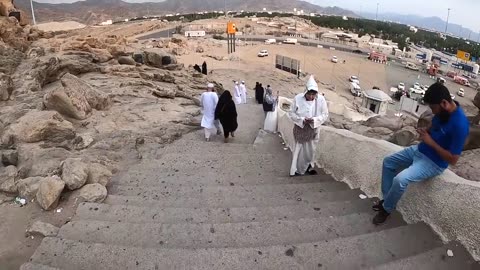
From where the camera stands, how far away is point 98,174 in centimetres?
494

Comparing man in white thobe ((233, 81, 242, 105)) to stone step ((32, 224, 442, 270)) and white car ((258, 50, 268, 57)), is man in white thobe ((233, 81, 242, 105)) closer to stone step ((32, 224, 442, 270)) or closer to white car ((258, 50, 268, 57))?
stone step ((32, 224, 442, 270))

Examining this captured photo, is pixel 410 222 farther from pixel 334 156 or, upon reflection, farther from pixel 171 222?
pixel 171 222

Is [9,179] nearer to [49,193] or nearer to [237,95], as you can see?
[49,193]

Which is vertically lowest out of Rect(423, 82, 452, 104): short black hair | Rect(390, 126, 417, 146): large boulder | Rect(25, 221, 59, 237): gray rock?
Rect(25, 221, 59, 237): gray rock

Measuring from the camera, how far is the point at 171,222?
12.5ft

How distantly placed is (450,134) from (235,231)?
224cm

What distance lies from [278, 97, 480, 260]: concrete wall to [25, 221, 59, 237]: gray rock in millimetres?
3646

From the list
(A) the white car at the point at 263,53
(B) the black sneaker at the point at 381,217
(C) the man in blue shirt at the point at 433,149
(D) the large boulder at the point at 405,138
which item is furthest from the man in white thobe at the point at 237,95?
(A) the white car at the point at 263,53

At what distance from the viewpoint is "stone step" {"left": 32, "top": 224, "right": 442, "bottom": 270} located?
3018 mm

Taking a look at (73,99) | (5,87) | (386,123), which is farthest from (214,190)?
(5,87)

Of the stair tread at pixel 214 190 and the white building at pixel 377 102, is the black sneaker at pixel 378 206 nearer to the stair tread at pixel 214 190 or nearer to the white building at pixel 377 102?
the stair tread at pixel 214 190

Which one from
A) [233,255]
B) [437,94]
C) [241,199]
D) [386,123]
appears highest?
[437,94]

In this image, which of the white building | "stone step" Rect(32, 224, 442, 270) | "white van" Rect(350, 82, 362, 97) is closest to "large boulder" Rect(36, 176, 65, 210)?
"stone step" Rect(32, 224, 442, 270)

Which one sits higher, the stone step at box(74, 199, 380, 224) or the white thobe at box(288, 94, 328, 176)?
the white thobe at box(288, 94, 328, 176)
